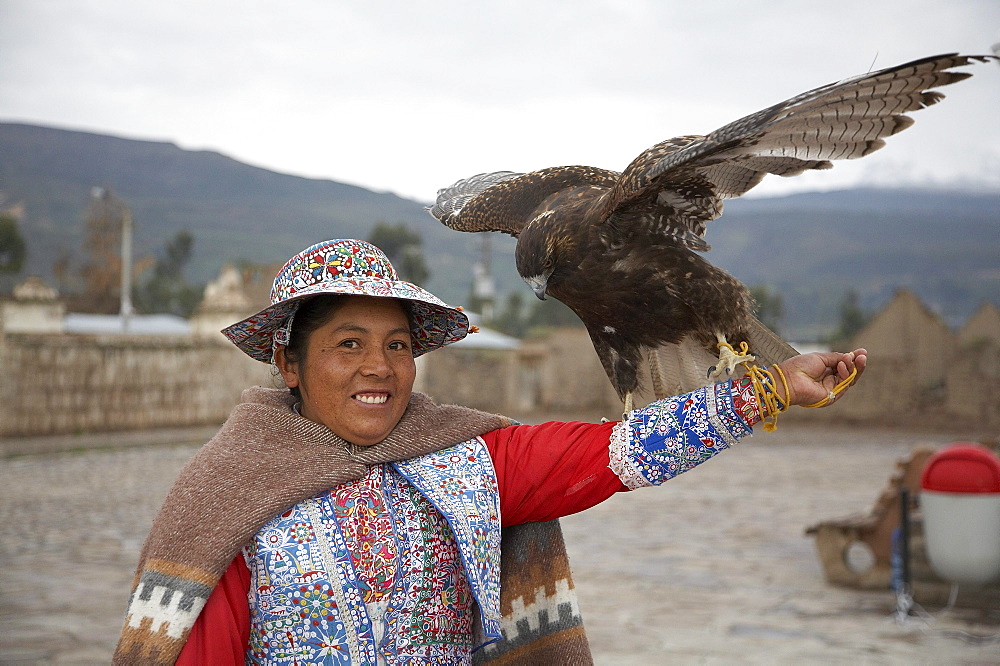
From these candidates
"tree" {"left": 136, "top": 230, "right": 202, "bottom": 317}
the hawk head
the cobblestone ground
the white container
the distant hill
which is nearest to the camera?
the hawk head

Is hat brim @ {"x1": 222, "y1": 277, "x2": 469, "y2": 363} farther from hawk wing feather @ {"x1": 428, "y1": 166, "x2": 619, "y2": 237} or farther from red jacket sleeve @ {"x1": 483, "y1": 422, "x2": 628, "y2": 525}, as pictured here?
hawk wing feather @ {"x1": 428, "y1": 166, "x2": 619, "y2": 237}

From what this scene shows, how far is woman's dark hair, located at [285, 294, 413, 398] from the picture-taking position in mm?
1651

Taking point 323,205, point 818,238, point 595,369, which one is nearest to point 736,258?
point 818,238

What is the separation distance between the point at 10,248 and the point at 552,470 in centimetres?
3331

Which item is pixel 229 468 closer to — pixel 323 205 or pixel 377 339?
pixel 377 339

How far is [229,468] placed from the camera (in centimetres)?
158

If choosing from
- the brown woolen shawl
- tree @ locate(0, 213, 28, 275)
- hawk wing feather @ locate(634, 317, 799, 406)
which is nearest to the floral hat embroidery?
the brown woolen shawl

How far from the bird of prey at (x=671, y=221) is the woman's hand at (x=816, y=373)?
0.38m

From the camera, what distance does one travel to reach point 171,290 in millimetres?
51156

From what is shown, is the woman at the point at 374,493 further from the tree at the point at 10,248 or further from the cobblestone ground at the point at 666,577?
the tree at the point at 10,248

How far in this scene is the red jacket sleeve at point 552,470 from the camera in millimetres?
1640

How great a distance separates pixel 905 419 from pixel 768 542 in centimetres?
1552

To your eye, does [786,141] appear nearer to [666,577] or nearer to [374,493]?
[374,493]

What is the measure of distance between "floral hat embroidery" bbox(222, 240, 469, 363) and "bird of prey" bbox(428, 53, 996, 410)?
0.58m
